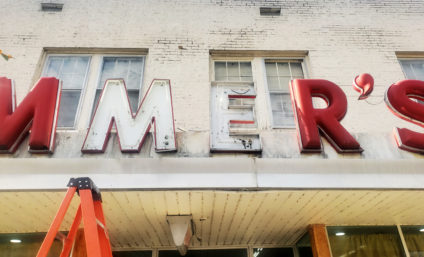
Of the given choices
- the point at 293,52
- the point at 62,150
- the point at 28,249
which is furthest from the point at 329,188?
the point at 28,249

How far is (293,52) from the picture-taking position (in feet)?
20.7

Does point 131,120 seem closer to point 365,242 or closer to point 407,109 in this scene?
point 407,109

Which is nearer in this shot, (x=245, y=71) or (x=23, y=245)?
(x=23, y=245)

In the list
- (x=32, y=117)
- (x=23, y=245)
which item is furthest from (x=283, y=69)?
(x=23, y=245)

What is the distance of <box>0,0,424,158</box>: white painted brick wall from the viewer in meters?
5.69

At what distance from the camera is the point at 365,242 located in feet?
15.9

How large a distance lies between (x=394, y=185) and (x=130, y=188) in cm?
280

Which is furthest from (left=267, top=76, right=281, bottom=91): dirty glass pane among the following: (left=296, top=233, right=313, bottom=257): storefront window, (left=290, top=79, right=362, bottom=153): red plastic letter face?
(left=296, top=233, right=313, bottom=257): storefront window

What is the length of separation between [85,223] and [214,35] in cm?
470

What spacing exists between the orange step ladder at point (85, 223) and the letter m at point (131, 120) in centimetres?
71

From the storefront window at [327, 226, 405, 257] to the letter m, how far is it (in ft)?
10.0

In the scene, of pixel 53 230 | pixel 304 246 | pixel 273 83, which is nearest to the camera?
pixel 53 230

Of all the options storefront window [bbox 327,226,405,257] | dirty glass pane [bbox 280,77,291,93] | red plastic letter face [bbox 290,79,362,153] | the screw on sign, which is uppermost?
dirty glass pane [bbox 280,77,291,93]

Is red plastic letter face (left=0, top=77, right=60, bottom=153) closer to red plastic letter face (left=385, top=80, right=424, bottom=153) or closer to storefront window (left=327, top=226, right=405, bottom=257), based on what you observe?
red plastic letter face (left=385, top=80, right=424, bottom=153)
